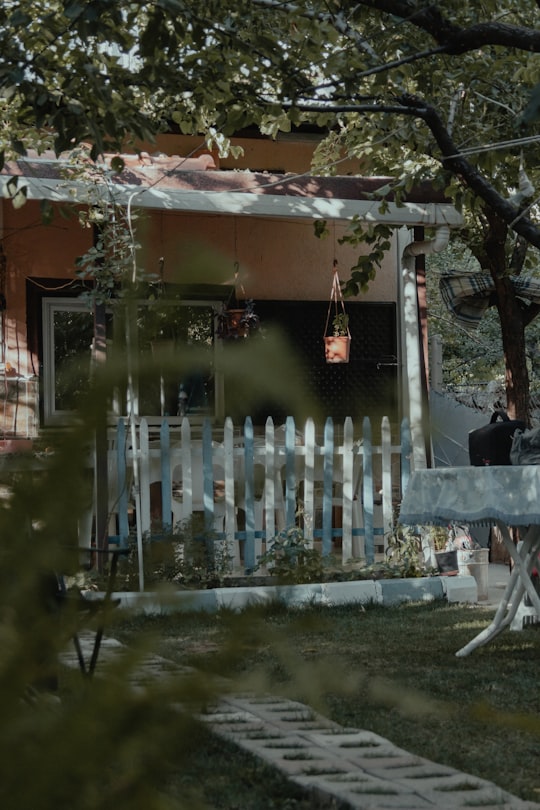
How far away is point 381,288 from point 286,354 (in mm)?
11741

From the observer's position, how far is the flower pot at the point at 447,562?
8523 millimetres

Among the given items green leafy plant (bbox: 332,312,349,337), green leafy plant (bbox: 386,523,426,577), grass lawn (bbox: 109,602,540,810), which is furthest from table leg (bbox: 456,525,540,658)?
green leafy plant (bbox: 332,312,349,337)

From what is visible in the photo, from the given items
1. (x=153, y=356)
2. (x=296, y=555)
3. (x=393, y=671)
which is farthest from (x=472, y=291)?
(x=153, y=356)

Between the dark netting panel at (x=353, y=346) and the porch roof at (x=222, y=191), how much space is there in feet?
7.26

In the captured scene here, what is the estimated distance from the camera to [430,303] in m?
26.8

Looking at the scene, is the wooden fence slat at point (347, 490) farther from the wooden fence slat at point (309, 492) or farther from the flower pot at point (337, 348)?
the flower pot at point (337, 348)

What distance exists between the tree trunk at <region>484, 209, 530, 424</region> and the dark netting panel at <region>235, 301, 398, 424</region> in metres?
1.18

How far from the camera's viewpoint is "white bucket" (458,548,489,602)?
840 cm

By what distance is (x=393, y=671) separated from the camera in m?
5.38

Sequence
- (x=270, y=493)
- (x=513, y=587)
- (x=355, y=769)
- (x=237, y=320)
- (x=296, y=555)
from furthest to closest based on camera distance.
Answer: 1. (x=237, y=320)
2. (x=270, y=493)
3. (x=296, y=555)
4. (x=513, y=587)
5. (x=355, y=769)

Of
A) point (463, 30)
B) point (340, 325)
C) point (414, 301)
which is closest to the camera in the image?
point (463, 30)

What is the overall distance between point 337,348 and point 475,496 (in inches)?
190

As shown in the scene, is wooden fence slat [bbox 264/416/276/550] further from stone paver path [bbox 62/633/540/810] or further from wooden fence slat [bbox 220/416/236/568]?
stone paver path [bbox 62/633/540/810]

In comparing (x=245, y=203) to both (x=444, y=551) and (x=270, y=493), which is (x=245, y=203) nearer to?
(x=270, y=493)
